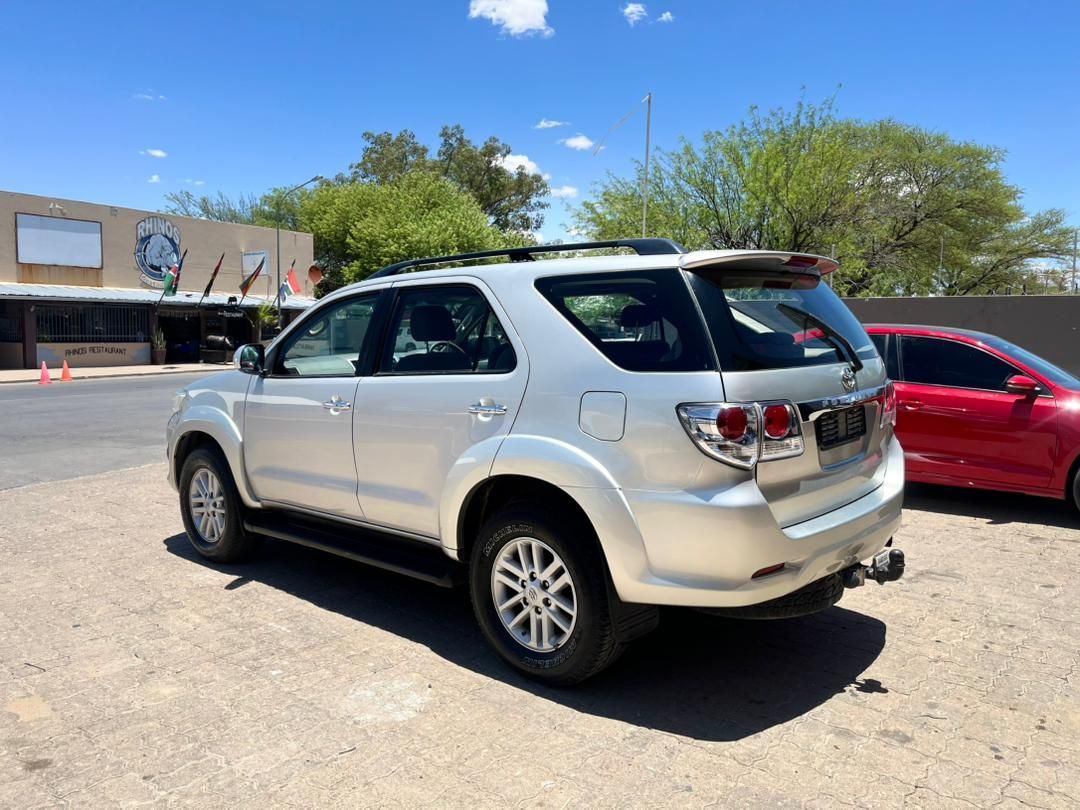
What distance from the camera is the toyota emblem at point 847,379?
11.6ft

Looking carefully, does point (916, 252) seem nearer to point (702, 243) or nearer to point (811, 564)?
point (702, 243)

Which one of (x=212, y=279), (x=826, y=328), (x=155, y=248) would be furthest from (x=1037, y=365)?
(x=212, y=279)

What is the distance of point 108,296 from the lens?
31.0 metres

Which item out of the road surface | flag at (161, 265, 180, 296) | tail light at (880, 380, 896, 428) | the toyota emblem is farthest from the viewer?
flag at (161, 265, 180, 296)

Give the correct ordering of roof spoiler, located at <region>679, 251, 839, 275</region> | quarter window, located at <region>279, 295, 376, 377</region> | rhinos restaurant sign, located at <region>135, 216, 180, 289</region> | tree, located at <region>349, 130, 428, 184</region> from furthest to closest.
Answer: tree, located at <region>349, 130, 428, 184</region> → rhinos restaurant sign, located at <region>135, 216, 180, 289</region> → quarter window, located at <region>279, 295, 376, 377</region> → roof spoiler, located at <region>679, 251, 839, 275</region>

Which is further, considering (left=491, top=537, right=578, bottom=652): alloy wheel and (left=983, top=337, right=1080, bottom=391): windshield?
(left=983, top=337, right=1080, bottom=391): windshield

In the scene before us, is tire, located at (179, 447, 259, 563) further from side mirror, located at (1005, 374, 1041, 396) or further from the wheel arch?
side mirror, located at (1005, 374, 1041, 396)

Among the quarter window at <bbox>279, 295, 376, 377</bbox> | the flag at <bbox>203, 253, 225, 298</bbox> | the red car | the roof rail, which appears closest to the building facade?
the flag at <bbox>203, 253, 225, 298</bbox>

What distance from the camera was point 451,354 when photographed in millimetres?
4043

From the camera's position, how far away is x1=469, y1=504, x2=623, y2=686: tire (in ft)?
10.9

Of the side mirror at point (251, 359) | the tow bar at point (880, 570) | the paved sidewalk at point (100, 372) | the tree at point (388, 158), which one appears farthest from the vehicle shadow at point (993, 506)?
the tree at point (388, 158)

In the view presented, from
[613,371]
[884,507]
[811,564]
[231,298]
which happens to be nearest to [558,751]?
[811,564]

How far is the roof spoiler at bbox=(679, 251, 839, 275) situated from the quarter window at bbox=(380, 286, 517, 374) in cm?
93

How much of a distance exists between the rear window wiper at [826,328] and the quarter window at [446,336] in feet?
4.19
